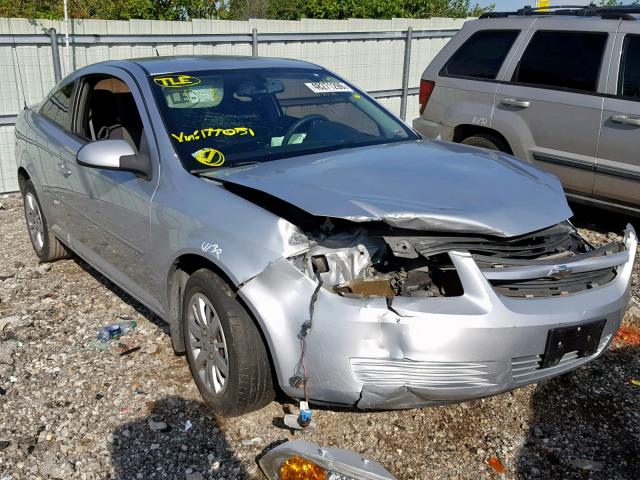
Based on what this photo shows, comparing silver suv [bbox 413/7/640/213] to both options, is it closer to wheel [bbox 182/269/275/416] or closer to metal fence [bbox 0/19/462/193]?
metal fence [bbox 0/19/462/193]

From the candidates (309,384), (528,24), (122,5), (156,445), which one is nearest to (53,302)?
(156,445)

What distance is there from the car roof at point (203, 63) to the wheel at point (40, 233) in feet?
5.75

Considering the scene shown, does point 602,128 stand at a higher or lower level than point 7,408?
higher

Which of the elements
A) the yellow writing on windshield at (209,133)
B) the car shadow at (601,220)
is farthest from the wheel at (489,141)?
the yellow writing on windshield at (209,133)

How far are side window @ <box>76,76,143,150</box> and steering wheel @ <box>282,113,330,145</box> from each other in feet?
3.68

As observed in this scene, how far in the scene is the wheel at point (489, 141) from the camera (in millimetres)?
6440

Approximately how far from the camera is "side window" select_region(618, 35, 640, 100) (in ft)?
18.2

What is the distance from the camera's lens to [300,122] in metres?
3.98

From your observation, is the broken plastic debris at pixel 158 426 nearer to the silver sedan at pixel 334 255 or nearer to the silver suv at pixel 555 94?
the silver sedan at pixel 334 255

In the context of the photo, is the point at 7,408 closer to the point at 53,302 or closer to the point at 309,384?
the point at 53,302

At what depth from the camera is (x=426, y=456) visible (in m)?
3.00

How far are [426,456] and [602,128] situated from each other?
382cm

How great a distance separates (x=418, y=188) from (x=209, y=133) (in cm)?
127

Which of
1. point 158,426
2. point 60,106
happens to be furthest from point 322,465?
point 60,106
